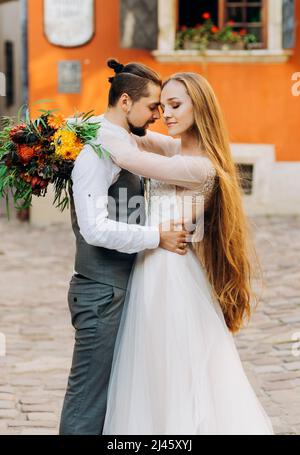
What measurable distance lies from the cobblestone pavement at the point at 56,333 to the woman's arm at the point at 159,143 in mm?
1555

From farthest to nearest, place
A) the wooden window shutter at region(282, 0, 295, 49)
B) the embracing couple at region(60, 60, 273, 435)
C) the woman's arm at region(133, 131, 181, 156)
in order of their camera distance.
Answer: the wooden window shutter at region(282, 0, 295, 49), the woman's arm at region(133, 131, 181, 156), the embracing couple at region(60, 60, 273, 435)

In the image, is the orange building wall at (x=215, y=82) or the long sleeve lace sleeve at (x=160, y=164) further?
the orange building wall at (x=215, y=82)

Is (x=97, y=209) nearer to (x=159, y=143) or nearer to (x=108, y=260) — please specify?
(x=108, y=260)

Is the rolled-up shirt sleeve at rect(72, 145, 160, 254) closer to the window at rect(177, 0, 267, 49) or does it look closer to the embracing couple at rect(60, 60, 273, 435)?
the embracing couple at rect(60, 60, 273, 435)

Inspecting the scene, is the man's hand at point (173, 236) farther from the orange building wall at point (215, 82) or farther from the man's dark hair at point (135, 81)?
the orange building wall at point (215, 82)

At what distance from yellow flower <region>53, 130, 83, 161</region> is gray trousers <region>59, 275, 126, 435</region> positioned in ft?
1.70

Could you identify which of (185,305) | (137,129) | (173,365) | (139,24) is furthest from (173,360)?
(139,24)

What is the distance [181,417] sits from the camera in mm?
3504

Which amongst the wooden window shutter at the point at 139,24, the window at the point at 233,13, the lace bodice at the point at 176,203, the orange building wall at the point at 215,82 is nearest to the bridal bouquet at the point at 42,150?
the lace bodice at the point at 176,203

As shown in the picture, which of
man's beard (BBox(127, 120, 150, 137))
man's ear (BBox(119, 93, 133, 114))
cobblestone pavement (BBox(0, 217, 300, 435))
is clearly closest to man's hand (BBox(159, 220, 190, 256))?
man's beard (BBox(127, 120, 150, 137))

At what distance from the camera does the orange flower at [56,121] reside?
11.6ft

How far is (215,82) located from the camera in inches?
422

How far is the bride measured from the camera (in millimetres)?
3482
